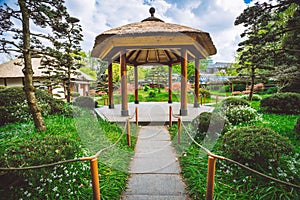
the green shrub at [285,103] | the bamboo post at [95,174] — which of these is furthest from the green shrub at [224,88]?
the bamboo post at [95,174]

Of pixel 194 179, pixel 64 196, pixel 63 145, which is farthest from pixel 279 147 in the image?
pixel 63 145

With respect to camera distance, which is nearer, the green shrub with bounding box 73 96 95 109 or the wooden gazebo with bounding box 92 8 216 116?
the wooden gazebo with bounding box 92 8 216 116

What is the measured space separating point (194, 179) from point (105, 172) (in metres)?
1.46

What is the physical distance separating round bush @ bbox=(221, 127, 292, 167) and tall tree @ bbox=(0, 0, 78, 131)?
423cm

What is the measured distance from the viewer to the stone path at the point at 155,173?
2.27m

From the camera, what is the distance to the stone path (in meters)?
2.27

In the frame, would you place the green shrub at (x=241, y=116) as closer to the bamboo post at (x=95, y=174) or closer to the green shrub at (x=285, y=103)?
the green shrub at (x=285, y=103)

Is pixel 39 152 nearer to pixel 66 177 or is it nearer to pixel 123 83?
pixel 66 177

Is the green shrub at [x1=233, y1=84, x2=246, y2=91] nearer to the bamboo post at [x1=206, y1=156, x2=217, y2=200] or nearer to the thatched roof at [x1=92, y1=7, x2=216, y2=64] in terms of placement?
the thatched roof at [x1=92, y1=7, x2=216, y2=64]

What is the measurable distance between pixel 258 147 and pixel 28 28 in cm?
522

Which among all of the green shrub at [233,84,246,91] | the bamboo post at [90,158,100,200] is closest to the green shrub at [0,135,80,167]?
the bamboo post at [90,158,100,200]

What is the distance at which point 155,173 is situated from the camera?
110 inches

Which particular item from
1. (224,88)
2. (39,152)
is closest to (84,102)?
(39,152)

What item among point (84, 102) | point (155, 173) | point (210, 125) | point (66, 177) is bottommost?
point (155, 173)
